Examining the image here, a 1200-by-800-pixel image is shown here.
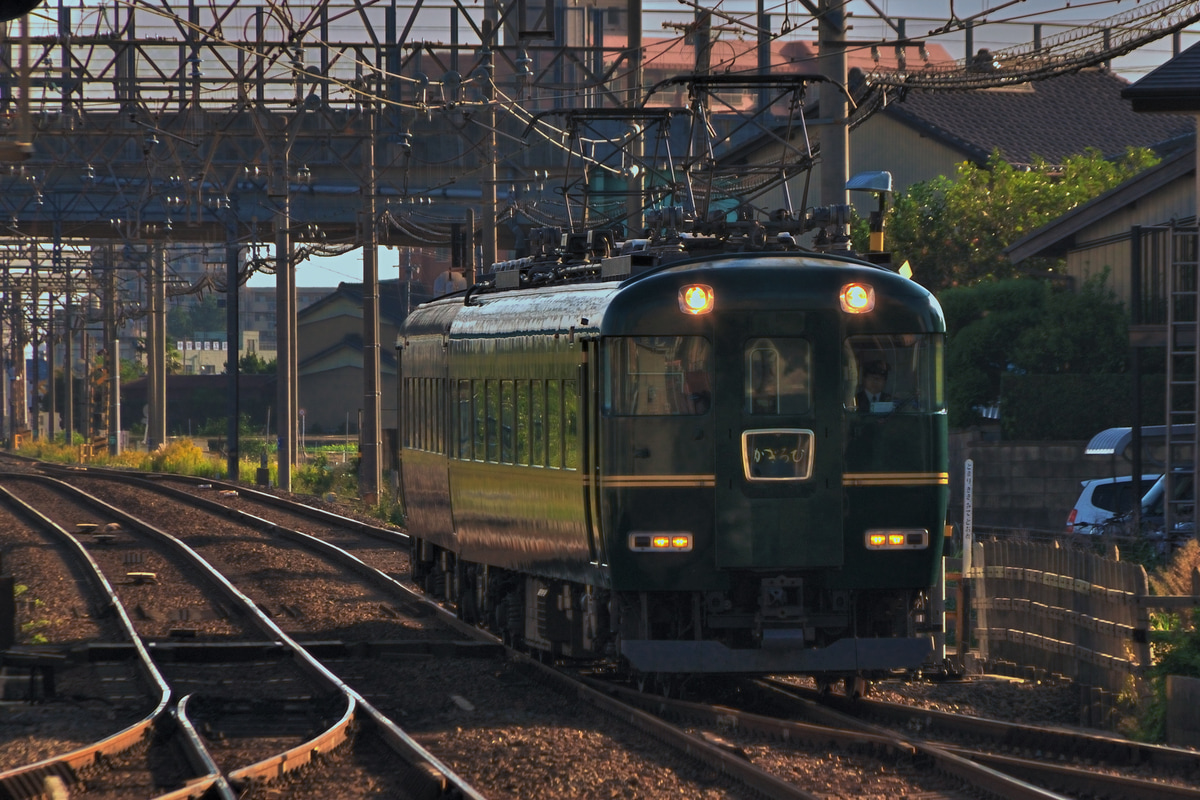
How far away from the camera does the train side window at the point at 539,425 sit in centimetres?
1332

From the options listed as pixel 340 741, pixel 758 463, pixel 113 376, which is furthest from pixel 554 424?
pixel 113 376


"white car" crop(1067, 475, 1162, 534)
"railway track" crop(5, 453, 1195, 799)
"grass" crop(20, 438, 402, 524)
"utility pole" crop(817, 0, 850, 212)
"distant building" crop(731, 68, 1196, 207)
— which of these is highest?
"distant building" crop(731, 68, 1196, 207)

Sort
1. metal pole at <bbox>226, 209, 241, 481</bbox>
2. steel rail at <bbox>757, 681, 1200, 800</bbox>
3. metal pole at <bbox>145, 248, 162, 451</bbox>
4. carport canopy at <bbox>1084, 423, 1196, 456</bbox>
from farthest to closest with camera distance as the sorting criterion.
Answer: metal pole at <bbox>145, 248, 162, 451</bbox>
metal pole at <bbox>226, 209, 241, 481</bbox>
carport canopy at <bbox>1084, 423, 1196, 456</bbox>
steel rail at <bbox>757, 681, 1200, 800</bbox>

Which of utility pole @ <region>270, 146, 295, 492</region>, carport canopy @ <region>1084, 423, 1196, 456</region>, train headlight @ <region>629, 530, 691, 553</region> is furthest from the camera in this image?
utility pole @ <region>270, 146, 295, 492</region>

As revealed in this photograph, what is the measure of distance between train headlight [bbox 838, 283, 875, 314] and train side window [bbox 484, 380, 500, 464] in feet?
11.5

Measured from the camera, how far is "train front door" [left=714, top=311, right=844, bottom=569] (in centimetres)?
1185

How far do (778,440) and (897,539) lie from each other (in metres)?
1.02

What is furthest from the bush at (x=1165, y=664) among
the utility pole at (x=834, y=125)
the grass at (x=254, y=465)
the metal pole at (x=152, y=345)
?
the metal pole at (x=152, y=345)

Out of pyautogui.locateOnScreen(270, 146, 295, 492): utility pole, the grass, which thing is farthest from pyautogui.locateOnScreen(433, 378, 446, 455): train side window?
pyautogui.locateOnScreen(270, 146, 295, 492): utility pole

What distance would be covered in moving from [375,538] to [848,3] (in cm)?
1455

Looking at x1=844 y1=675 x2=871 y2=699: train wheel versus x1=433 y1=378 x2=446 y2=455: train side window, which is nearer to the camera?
x1=844 y1=675 x2=871 y2=699: train wheel

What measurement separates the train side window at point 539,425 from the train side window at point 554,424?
4.1 inches

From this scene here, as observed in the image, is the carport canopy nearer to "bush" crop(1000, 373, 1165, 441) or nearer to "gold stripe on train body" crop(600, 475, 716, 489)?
"bush" crop(1000, 373, 1165, 441)

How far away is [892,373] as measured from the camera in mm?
12164
